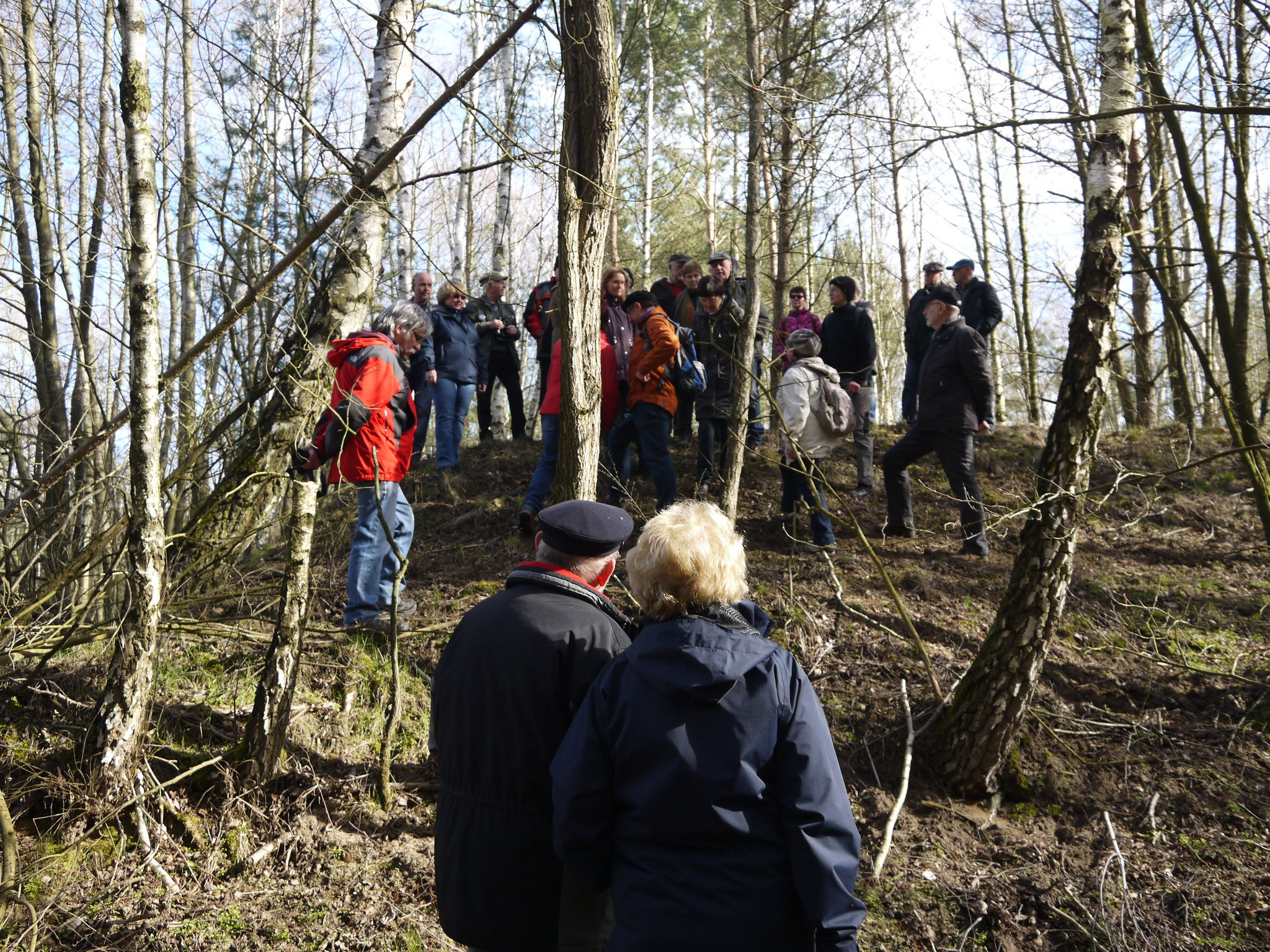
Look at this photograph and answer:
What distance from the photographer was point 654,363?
6.45m

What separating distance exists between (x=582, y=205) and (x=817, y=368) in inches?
115

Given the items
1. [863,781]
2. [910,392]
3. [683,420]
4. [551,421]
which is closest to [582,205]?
[551,421]

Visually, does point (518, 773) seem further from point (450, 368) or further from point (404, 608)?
point (450, 368)

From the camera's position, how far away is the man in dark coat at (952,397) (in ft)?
21.4

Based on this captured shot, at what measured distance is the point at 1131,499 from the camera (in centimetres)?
834

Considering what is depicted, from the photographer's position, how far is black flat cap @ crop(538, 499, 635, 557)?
229 centimetres

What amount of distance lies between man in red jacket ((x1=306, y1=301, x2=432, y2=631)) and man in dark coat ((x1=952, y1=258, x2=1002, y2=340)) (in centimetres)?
582

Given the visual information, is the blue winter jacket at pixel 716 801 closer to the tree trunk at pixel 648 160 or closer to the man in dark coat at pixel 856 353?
the man in dark coat at pixel 856 353

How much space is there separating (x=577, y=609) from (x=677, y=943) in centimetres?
82

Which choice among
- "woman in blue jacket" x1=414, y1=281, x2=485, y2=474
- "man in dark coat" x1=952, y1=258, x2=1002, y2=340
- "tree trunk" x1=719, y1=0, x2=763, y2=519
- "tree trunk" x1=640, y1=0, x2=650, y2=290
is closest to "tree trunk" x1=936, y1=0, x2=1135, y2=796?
"tree trunk" x1=719, y1=0, x2=763, y2=519

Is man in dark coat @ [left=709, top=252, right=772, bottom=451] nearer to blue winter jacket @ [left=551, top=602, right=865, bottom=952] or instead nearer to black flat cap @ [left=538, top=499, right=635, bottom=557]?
black flat cap @ [left=538, top=499, right=635, bottom=557]

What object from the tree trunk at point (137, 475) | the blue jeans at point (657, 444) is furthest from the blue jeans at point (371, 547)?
the blue jeans at point (657, 444)

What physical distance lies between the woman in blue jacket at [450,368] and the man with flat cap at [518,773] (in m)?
6.19

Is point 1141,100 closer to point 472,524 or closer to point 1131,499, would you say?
point 1131,499
